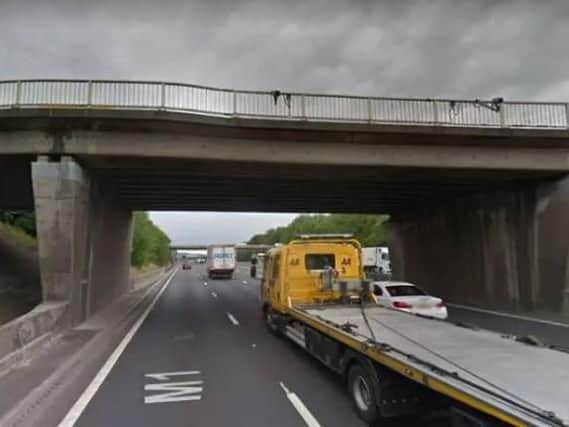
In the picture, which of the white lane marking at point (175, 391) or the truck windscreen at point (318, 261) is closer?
the white lane marking at point (175, 391)

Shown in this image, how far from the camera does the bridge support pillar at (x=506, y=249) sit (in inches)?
700

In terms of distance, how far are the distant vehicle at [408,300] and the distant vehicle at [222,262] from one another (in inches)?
1509

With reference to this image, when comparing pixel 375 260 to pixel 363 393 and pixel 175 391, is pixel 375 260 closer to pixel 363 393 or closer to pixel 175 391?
pixel 175 391

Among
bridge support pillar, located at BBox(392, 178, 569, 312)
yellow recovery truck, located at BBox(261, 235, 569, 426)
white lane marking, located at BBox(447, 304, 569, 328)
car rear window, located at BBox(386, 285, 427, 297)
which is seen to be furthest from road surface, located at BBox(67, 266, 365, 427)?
bridge support pillar, located at BBox(392, 178, 569, 312)

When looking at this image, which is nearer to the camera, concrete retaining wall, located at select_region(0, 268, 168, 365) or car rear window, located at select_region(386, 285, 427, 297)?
→ concrete retaining wall, located at select_region(0, 268, 168, 365)

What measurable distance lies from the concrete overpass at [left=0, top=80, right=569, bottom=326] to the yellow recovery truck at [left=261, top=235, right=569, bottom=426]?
5857 millimetres


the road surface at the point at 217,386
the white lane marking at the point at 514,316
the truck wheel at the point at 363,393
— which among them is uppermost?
the truck wheel at the point at 363,393

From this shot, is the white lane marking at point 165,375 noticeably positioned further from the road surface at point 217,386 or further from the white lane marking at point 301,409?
the white lane marking at point 301,409

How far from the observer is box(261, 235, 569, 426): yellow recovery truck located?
3715 mm

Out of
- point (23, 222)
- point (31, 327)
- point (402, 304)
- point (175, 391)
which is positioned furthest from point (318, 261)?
point (23, 222)

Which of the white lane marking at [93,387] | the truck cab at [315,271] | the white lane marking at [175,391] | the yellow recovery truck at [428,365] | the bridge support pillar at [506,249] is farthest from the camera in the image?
the bridge support pillar at [506,249]

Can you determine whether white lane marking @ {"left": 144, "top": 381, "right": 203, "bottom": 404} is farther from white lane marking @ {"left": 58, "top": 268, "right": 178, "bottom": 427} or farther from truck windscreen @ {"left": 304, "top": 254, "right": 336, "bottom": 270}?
truck windscreen @ {"left": 304, "top": 254, "right": 336, "bottom": 270}

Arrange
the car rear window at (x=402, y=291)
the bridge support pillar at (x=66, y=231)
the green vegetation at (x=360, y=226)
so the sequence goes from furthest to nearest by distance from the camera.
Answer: the green vegetation at (x=360, y=226)
the car rear window at (x=402, y=291)
the bridge support pillar at (x=66, y=231)

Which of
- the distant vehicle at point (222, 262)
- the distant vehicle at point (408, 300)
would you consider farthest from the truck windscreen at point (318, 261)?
the distant vehicle at point (222, 262)
